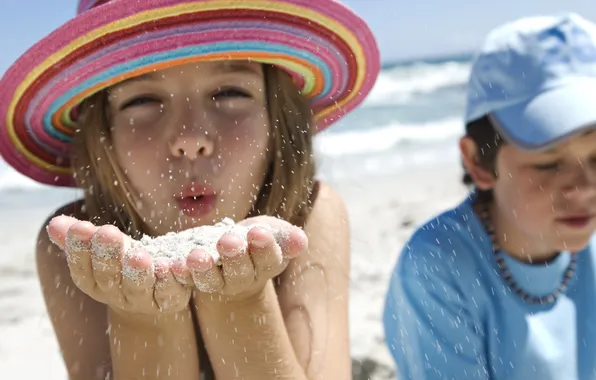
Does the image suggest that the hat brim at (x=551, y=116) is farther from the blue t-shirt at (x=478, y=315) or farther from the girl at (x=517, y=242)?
the blue t-shirt at (x=478, y=315)

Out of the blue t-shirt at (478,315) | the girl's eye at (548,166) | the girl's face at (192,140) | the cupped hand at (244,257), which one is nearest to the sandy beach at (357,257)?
the blue t-shirt at (478,315)

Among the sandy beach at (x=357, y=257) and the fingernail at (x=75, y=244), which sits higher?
the fingernail at (x=75, y=244)

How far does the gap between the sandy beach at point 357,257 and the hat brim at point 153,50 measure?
4.18 feet

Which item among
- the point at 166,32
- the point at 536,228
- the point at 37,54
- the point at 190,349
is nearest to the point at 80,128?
the point at 37,54

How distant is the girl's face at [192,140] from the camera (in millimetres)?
1856

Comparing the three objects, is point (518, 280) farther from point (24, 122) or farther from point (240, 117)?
point (24, 122)

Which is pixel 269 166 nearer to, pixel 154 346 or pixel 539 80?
pixel 154 346

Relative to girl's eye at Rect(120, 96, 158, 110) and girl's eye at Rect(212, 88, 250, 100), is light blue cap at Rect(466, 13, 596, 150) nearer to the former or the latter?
girl's eye at Rect(212, 88, 250, 100)

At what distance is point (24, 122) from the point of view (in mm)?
2223

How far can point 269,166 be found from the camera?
2.21 m

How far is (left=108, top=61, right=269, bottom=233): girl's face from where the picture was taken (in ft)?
6.09

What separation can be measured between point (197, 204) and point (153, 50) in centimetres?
43

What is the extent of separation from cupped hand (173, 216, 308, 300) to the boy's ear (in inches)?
44.3

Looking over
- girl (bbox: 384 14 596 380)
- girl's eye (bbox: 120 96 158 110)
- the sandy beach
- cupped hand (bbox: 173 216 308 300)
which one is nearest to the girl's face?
girl's eye (bbox: 120 96 158 110)
